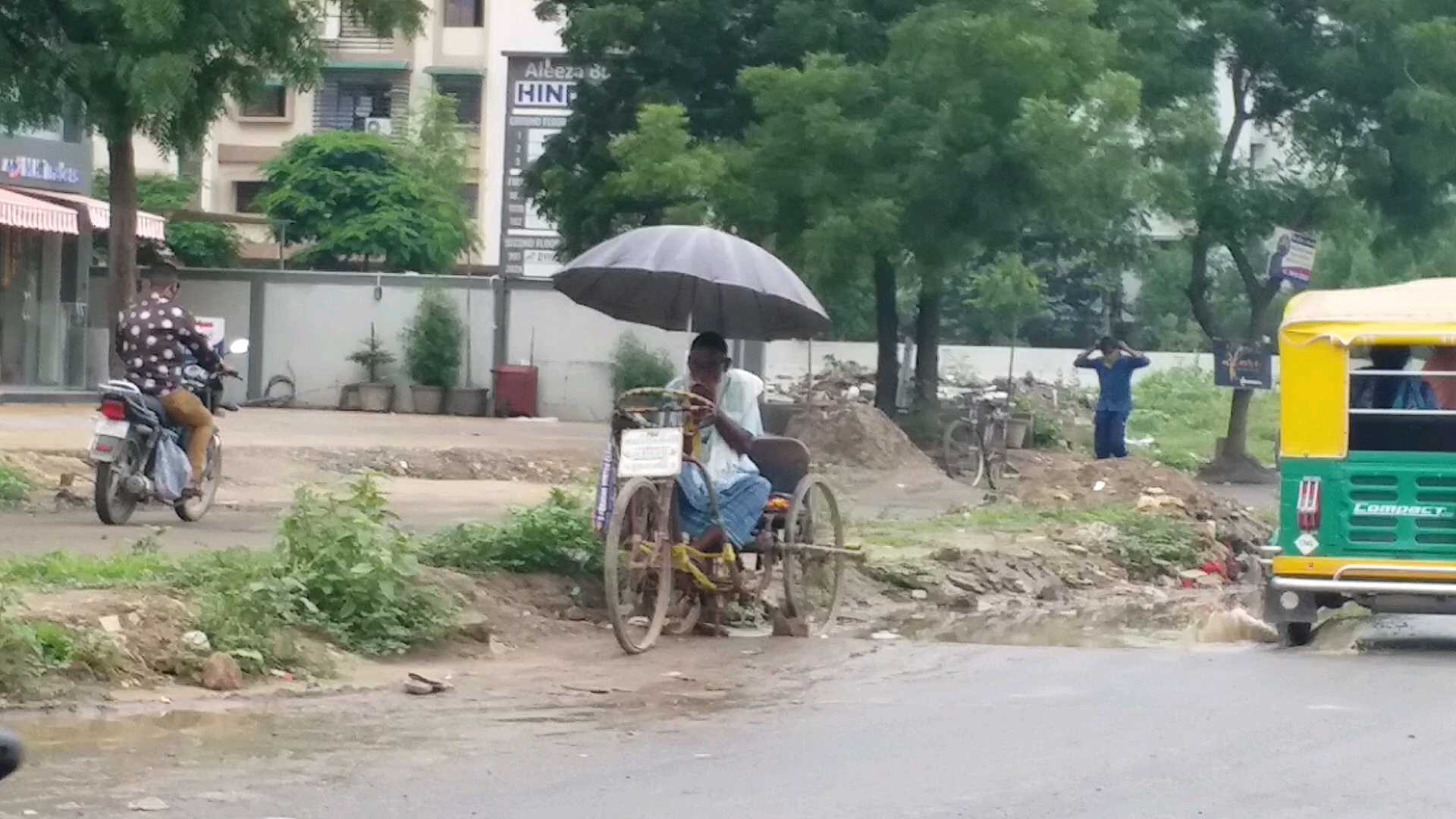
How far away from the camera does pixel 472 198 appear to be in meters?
60.5

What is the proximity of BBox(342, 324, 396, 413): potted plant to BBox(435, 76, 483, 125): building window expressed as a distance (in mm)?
22655

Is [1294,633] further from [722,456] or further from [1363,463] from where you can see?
[722,456]

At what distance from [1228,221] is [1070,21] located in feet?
→ 18.5

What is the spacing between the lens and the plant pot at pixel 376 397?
35.1 m

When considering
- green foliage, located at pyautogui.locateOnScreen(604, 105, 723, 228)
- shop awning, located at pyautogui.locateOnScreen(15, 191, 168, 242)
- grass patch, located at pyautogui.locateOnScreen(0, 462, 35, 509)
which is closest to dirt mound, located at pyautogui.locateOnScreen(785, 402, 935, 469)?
green foliage, located at pyautogui.locateOnScreen(604, 105, 723, 228)

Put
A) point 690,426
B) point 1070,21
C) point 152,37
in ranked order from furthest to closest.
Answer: point 1070,21 < point 152,37 < point 690,426

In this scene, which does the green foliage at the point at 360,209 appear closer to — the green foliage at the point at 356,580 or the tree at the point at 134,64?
the tree at the point at 134,64

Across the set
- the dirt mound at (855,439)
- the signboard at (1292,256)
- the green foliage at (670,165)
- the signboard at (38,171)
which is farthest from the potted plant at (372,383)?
the signboard at (1292,256)

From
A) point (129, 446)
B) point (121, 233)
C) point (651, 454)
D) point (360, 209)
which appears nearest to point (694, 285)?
point (651, 454)

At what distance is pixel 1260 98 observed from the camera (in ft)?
104

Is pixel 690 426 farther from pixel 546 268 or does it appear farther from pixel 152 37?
pixel 546 268

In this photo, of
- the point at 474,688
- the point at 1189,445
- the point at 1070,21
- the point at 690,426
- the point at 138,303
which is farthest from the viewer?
the point at 1189,445

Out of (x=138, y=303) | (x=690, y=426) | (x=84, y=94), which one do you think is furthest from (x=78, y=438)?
(x=690, y=426)

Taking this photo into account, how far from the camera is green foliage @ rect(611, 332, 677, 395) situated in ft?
111
